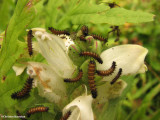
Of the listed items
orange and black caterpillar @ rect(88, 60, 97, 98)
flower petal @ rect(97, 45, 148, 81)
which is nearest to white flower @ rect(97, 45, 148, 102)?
flower petal @ rect(97, 45, 148, 81)

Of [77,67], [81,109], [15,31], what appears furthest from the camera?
[77,67]

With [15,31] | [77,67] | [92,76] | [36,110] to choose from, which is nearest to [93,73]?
[92,76]

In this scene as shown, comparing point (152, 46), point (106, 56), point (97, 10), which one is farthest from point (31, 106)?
point (152, 46)

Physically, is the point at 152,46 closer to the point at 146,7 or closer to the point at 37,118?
the point at 146,7

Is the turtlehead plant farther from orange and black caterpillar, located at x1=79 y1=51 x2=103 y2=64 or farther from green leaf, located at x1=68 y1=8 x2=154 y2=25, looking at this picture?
green leaf, located at x1=68 y1=8 x2=154 y2=25

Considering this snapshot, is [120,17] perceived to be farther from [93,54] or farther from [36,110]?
[36,110]

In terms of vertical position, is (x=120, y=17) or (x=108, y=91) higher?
(x=120, y=17)

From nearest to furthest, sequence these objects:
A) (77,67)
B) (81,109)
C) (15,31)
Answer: (81,109) < (15,31) < (77,67)

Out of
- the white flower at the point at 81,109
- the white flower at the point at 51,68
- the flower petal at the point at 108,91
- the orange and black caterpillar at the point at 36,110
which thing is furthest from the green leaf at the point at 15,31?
the flower petal at the point at 108,91
